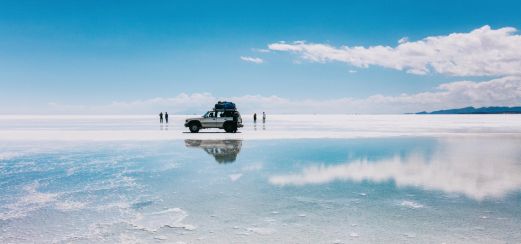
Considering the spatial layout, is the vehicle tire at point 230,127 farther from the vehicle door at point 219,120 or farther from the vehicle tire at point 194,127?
the vehicle tire at point 194,127

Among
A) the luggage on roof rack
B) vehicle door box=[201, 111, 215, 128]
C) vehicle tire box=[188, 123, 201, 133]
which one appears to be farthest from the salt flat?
the luggage on roof rack

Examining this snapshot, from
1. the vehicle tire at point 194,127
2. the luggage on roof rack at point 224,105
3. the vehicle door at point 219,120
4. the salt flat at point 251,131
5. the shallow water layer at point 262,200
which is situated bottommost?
the shallow water layer at point 262,200

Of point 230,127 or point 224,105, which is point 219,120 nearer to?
point 230,127

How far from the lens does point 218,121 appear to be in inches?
1299

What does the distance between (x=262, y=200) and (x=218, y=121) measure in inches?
984

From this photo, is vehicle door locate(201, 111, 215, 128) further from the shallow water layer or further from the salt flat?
the shallow water layer

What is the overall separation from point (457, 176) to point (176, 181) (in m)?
7.22

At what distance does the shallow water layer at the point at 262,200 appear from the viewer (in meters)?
6.05

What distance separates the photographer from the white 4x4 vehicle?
107ft

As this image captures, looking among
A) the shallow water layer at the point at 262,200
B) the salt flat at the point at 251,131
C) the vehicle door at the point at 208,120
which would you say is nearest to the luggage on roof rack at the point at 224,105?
the salt flat at the point at 251,131

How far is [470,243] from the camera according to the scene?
18.2ft

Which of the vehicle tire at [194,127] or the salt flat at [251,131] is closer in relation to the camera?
the salt flat at [251,131]

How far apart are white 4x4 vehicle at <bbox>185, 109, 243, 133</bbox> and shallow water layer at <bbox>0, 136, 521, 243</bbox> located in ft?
57.4

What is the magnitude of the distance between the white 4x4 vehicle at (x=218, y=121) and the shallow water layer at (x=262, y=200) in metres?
17.5
